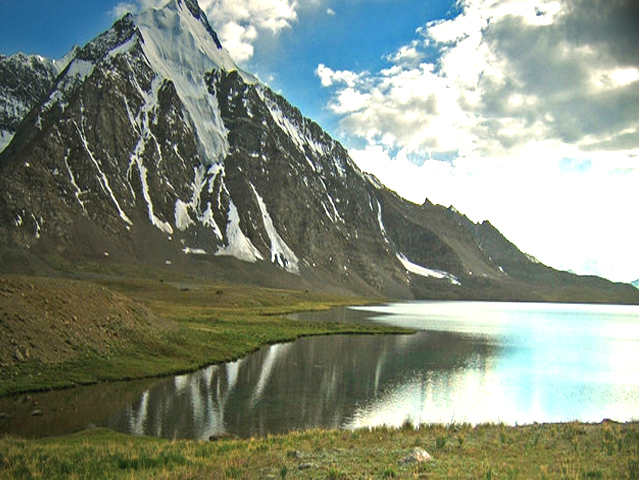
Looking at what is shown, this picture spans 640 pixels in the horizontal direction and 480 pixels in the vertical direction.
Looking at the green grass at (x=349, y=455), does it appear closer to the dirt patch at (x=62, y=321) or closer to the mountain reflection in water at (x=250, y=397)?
the mountain reflection in water at (x=250, y=397)

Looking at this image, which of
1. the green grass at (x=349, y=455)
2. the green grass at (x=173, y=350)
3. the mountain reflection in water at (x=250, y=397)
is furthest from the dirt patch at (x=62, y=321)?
the green grass at (x=349, y=455)

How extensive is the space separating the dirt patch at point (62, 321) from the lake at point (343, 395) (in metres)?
6.67

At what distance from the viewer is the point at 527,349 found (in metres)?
84.6

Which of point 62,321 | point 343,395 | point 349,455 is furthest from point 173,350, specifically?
point 349,455

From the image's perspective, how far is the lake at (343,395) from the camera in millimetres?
35997

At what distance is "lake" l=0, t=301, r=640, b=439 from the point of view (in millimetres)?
35997

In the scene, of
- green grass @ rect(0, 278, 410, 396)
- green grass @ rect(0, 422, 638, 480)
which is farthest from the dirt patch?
green grass @ rect(0, 422, 638, 480)

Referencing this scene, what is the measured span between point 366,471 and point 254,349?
52102 millimetres

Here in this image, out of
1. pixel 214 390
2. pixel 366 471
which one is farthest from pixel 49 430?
pixel 366 471

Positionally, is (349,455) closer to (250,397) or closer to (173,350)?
(250,397)

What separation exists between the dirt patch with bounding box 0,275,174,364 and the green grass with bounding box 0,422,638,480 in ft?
64.7

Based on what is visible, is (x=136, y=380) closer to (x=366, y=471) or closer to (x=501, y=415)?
(x=501, y=415)

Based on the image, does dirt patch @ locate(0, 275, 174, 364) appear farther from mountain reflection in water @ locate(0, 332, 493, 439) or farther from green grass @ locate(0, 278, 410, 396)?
mountain reflection in water @ locate(0, 332, 493, 439)

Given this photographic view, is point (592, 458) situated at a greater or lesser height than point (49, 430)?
greater
